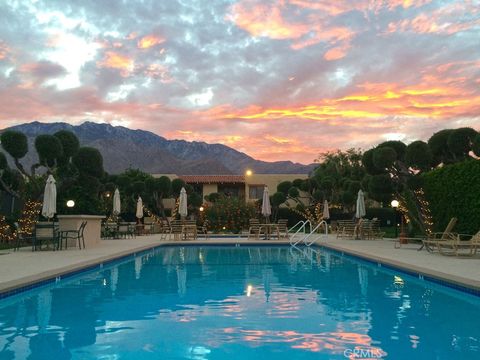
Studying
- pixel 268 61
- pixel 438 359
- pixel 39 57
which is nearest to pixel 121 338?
pixel 438 359

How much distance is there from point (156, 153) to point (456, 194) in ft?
373

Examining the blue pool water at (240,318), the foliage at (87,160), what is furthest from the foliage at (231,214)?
the blue pool water at (240,318)

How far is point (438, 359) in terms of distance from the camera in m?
4.55

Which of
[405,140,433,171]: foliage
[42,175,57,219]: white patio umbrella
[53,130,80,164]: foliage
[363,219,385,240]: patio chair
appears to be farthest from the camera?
[363,219,385,240]: patio chair

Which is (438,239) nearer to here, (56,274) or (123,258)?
(123,258)

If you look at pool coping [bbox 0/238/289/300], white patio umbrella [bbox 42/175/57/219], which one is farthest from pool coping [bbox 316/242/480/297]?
white patio umbrella [bbox 42/175/57/219]

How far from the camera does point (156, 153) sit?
12650 centimetres

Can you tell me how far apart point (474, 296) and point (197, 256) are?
908 cm

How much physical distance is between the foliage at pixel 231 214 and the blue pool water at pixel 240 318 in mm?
15875

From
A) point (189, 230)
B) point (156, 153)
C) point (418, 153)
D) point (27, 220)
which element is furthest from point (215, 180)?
point (156, 153)

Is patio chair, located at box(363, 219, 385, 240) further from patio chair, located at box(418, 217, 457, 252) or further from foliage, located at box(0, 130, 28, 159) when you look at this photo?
foliage, located at box(0, 130, 28, 159)

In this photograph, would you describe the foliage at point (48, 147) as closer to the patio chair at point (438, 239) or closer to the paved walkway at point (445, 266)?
the paved walkway at point (445, 266)

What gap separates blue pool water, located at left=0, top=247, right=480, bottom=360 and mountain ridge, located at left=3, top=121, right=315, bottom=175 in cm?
10052

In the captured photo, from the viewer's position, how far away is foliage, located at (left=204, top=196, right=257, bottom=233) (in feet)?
88.1
